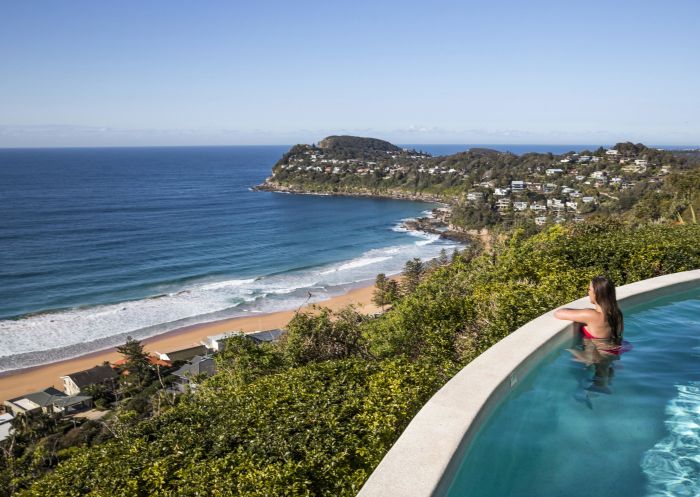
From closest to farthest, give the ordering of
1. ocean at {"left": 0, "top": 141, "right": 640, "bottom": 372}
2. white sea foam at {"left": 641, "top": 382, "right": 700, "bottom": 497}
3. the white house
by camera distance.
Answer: white sea foam at {"left": 641, "top": 382, "right": 700, "bottom": 497} → ocean at {"left": 0, "top": 141, "right": 640, "bottom": 372} → the white house

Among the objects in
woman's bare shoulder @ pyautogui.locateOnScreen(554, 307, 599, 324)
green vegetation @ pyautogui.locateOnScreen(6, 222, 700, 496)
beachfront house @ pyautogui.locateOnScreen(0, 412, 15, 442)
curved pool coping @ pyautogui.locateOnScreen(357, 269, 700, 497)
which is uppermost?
woman's bare shoulder @ pyautogui.locateOnScreen(554, 307, 599, 324)

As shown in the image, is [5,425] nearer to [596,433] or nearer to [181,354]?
[181,354]

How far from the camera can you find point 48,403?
70.4 feet

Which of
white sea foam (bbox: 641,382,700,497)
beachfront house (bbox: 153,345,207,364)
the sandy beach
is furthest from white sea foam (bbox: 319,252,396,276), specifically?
white sea foam (bbox: 641,382,700,497)

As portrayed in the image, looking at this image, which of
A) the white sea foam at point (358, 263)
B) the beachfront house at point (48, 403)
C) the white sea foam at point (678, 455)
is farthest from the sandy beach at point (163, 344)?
the white sea foam at point (678, 455)

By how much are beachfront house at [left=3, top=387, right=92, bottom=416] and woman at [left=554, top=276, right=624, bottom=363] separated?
71.6 ft

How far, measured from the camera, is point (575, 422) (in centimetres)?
431

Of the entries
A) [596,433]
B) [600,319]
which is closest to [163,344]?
[600,319]

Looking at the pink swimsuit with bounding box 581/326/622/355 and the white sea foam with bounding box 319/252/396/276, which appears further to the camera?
the white sea foam with bounding box 319/252/396/276

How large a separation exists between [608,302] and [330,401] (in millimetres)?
3275

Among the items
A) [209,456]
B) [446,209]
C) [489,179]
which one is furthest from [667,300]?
[489,179]

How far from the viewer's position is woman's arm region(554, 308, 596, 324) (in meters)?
5.68

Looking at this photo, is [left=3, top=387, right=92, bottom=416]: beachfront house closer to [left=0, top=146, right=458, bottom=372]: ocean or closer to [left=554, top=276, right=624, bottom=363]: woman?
[left=0, top=146, right=458, bottom=372]: ocean

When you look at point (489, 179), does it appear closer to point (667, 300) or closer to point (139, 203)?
point (139, 203)
